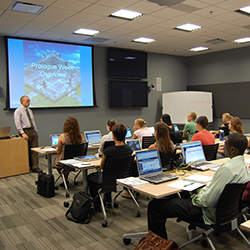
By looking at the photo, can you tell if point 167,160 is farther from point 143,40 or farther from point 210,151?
point 143,40

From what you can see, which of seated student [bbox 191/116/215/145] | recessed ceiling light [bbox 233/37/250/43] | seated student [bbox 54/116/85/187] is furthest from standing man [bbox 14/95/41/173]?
recessed ceiling light [bbox 233/37/250/43]

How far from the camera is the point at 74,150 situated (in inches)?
182

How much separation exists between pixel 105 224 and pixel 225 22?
227 inches

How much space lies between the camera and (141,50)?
33.0ft

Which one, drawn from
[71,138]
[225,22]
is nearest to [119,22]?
[225,22]

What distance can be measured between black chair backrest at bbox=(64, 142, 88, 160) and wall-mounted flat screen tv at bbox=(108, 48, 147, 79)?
5.04 m

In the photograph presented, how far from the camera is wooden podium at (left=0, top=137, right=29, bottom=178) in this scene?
5.96 m

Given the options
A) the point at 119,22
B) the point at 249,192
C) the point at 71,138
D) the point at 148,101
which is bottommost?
the point at 249,192

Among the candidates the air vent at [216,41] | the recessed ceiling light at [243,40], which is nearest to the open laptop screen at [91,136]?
the air vent at [216,41]

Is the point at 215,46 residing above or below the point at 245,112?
above

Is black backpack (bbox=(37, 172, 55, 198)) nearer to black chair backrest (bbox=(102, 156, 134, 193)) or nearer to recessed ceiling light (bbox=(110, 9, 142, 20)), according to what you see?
black chair backrest (bbox=(102, 156, 134, 193))

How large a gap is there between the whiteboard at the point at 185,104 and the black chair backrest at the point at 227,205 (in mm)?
7811

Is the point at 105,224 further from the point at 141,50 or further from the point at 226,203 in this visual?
the point at 141,50

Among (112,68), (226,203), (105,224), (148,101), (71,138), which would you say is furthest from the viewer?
(148,101)
